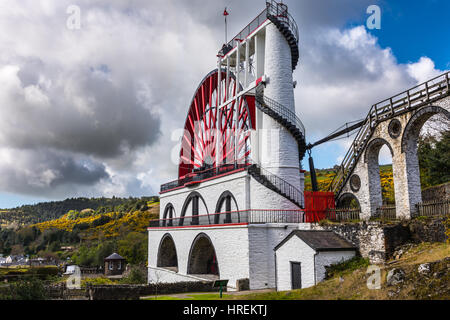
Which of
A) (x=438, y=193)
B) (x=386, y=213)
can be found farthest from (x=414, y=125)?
(x=438, y=193)

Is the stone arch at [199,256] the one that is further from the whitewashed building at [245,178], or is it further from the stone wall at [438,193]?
the stone wall at [438,193]

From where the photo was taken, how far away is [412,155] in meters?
14.4

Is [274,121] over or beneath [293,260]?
over

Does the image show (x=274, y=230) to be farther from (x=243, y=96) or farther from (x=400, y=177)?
(x=243, y=96)

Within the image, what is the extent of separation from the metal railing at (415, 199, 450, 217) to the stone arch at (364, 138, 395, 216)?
256 cm

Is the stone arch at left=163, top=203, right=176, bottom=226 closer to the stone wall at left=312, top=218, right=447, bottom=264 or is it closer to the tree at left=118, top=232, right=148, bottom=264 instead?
the tree at left=118, top=232, right=148, bottom=264

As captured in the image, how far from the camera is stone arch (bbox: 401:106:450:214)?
45.4 feet

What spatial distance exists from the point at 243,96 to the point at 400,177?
11.1 m

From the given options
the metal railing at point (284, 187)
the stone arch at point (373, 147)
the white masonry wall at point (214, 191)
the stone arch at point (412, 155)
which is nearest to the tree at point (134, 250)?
the white masonry wall at point (214, 191)

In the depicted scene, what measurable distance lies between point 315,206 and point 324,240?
381cm

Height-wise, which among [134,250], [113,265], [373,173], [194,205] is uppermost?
[373,173]

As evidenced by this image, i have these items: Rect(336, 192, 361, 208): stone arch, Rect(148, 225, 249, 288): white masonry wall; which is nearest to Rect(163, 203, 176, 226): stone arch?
Rect(148, 225, 249, 288): white masonry wall

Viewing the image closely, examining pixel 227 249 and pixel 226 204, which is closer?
pixel 227 249

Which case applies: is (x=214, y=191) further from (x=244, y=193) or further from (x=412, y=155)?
(x=412, y=155)
